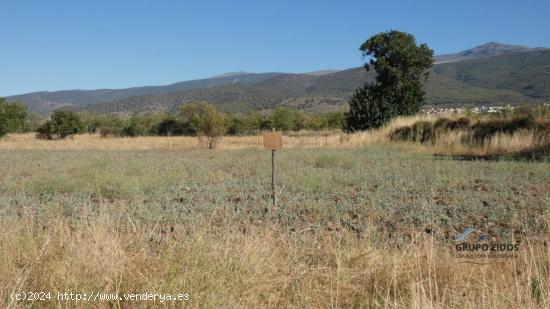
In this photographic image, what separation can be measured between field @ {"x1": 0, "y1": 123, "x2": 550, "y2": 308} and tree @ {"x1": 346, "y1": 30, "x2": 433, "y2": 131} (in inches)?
708

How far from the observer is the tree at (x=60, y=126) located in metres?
44.0

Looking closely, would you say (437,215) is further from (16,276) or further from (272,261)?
(16,276)

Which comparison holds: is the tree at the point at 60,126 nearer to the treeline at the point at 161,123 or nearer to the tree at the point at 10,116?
the treeline at the point at 161,123

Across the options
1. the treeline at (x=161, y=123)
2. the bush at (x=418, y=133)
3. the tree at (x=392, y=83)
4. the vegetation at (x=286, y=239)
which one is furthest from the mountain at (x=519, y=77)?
the vegetation at (x=286, y=239)

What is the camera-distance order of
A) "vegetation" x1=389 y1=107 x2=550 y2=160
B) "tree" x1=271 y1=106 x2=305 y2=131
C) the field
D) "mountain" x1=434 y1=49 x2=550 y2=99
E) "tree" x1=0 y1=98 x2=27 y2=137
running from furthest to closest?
1. "mountain" x1=434 y1=49 x2=550 y2=99
2. "tree" x1=271 y1=106 x2=305 y2=131
3. "tree" x1=0 y1=98 x2=27 y2=137
4. "vegetation" x1=389 y1=107 x2=550 y2=160
5. the field

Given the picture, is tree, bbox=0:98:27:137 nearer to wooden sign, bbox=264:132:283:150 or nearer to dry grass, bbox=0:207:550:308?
wooden sign, bbox=264:132:283:150

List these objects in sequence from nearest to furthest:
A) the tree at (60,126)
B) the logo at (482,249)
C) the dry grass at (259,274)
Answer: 1. the dry grass at (259,274)
2. the logo at (482,249)
3. the tree at (60,126)

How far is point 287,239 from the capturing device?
495cm

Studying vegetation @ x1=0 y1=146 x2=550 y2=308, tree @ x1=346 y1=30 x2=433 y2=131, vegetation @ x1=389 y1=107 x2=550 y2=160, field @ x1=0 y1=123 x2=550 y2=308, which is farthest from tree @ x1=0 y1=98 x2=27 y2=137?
field @ x1=0 y1=123 x2=550 y2=308

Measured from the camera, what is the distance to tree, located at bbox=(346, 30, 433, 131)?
28.6m

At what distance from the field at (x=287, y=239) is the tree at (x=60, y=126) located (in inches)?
1439

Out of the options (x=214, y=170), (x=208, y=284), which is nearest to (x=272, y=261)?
(x=208, y=284)

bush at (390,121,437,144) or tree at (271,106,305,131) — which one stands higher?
bush at (390,121,437,144)

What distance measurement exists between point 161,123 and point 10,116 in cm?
1805
